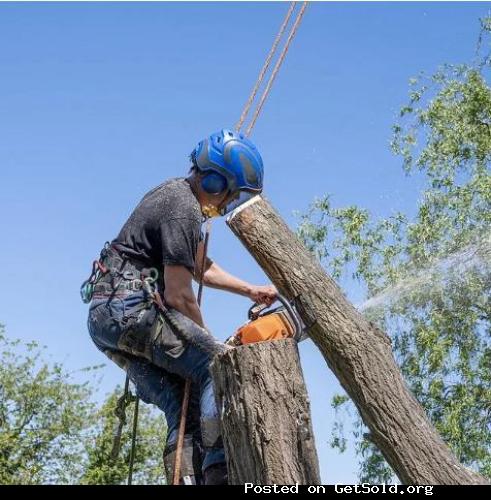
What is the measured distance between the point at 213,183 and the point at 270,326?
74cm

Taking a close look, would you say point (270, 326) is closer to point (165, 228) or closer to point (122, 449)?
point (165, 228)

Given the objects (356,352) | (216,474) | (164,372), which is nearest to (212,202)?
(164,372)

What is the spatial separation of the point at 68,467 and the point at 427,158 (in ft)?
46.4

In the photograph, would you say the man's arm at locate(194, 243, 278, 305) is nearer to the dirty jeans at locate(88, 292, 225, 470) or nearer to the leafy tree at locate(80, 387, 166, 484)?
the dirty jeans at locate(88, 292, 225, 470)

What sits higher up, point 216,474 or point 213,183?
point 213,183

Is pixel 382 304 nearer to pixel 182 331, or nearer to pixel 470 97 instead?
pixel 470 97

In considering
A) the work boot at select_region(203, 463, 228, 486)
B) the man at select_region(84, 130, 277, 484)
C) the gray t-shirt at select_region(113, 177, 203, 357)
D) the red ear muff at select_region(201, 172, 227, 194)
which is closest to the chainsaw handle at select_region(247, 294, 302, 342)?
the man at select_region(84, 130, 277, 484)

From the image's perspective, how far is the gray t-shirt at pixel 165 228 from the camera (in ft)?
13.1

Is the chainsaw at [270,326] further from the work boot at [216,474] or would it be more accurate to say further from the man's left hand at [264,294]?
the work boot at [216,474]

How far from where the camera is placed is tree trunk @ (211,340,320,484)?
316cm

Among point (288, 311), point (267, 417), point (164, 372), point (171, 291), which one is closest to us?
point (267, 417)

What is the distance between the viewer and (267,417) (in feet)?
10.5

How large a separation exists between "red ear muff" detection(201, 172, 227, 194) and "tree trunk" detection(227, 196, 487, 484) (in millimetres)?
451

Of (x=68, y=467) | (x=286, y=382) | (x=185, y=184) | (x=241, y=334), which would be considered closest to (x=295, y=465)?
(x=286, y=382)
